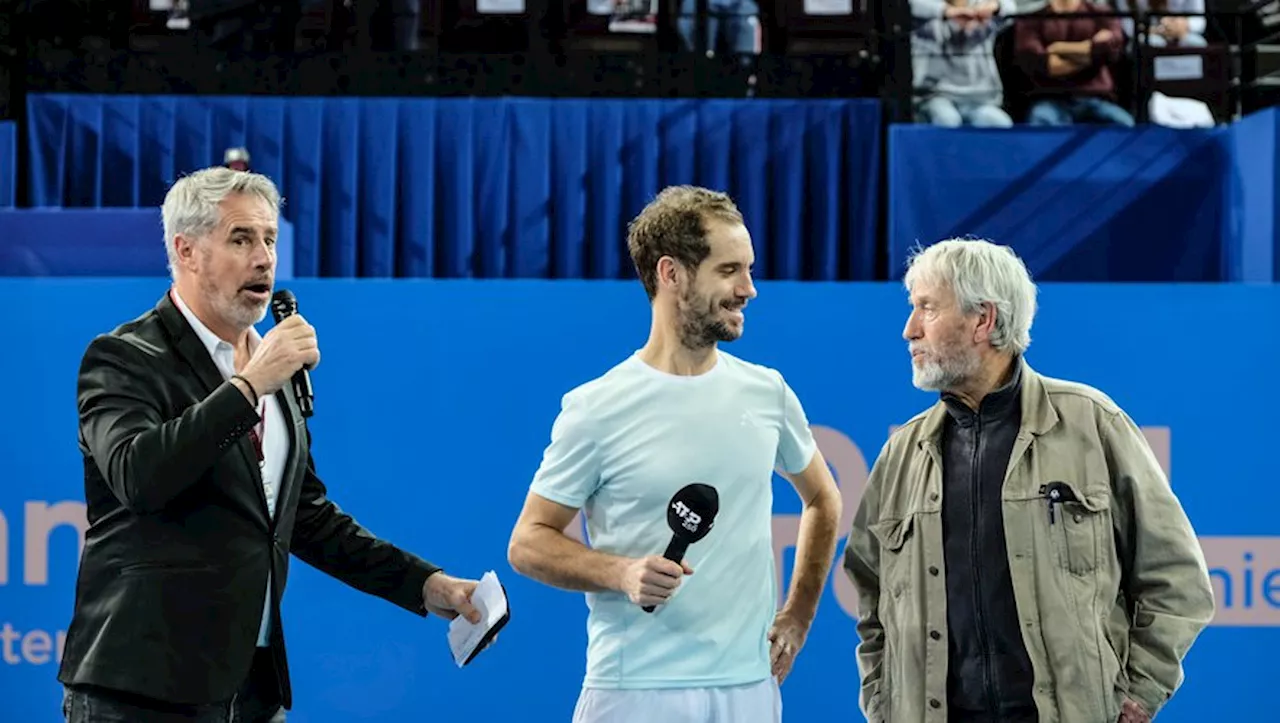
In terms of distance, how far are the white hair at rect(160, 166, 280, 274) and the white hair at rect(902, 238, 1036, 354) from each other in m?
1.09

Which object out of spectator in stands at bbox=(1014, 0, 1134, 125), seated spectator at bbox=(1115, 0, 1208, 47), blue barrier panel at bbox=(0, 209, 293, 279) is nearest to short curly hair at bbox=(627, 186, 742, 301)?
blue barrier panel at bbox=(0, 209, 293, 279)

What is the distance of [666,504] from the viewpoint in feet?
8.57

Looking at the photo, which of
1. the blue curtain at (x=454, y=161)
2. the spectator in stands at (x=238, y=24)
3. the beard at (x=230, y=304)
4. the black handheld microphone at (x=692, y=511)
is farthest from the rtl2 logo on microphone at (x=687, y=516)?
the spectator in stands at (x=238, y=24)

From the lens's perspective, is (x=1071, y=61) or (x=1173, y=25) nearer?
(x=1071, y=61)

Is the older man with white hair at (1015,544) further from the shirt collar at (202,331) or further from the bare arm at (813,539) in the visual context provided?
the shirt collar at (202,331)

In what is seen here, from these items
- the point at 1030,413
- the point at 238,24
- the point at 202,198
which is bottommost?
the point at 1030,413

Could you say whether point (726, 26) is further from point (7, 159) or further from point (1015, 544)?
point (1015, 544)

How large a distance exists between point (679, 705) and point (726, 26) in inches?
236

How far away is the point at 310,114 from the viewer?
7473 millimetres

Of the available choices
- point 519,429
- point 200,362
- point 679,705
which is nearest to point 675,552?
point 679,705

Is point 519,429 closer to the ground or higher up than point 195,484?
closer to the ground

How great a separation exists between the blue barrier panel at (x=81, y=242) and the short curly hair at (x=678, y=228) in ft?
10.5

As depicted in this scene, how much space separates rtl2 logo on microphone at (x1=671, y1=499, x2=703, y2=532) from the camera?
2.30 metres

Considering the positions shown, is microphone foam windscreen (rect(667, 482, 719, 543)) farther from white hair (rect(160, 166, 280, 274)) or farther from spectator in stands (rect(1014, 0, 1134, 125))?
spectator in stands (rect(1014, 0, 1134, 125))
